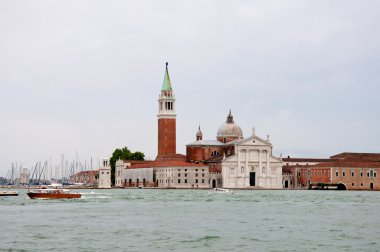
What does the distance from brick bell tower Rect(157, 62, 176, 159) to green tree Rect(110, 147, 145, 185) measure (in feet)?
54.4

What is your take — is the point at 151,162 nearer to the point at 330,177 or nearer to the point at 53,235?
the point at 330,177

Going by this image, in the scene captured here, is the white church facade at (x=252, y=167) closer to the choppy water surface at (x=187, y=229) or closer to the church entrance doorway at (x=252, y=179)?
the church entrance doorway at (x=252, y=179)

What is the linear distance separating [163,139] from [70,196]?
157 ft

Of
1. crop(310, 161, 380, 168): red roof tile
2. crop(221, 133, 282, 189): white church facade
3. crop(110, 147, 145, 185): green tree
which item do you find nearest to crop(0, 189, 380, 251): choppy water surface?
crop(221, 133, 282, 189): white church facade

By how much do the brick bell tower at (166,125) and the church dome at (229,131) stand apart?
879cm

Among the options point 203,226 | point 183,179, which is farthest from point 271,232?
point 183,179

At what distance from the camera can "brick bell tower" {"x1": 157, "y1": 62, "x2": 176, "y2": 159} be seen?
378 ft

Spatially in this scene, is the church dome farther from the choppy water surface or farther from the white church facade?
the choppy water surface

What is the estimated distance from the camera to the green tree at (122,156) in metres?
131

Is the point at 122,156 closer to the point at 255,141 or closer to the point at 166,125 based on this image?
the point at 166,125

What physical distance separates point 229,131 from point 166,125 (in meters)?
10.4

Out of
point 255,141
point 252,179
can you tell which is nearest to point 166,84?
point 255,141

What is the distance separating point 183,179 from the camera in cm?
10931

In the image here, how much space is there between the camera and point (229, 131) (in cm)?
12150
